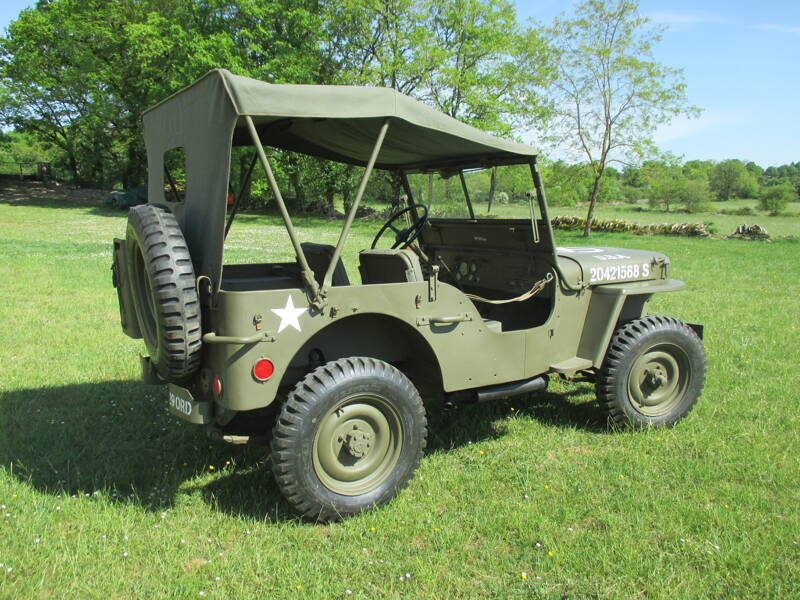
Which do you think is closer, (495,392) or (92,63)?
(495,392)

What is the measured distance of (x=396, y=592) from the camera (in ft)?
9.05

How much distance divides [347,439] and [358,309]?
72 cm

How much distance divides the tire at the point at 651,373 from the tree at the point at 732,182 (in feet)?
199

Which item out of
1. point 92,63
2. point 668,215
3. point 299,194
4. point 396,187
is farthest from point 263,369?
point 668,215

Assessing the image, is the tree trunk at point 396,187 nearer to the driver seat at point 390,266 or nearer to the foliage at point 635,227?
the driver seat at point 390,266

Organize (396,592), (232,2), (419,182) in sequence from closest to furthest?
(396,592) < (419,182) < (232,2)

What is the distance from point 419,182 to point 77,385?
136 inches

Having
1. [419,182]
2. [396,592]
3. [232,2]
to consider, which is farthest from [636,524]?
[232,2]

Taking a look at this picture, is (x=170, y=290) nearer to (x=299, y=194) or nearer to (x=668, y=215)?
(x=299, y=194)

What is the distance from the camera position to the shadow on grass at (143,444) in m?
3.60

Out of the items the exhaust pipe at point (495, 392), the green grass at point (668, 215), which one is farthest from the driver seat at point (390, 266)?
the green grass at point (668, 215)

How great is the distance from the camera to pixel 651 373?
4.56 metres

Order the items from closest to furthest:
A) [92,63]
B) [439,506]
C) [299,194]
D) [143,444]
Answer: [439,506] < [143,444] < [299,194] < [92,63]

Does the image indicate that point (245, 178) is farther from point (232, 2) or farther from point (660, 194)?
point (660, 194)
